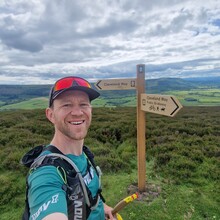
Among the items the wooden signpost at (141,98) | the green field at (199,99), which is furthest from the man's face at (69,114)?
the green field at (199,99)

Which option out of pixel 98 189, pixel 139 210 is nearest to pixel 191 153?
pixel 139 210

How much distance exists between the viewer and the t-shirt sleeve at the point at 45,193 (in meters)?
1.58

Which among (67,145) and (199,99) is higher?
(67,145)

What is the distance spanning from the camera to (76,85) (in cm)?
219

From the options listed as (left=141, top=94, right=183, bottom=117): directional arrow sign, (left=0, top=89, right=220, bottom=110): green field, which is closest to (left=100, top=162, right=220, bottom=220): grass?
(left=141, top=94, right=183, bottom=117): directional arrow sign

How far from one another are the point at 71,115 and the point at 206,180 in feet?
18.2

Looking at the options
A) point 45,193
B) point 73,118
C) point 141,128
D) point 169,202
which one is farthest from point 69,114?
point 169,202

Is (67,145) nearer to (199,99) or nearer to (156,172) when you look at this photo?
(156,172)

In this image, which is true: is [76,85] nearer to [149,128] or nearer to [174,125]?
[149,128]

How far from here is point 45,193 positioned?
1.63 meters

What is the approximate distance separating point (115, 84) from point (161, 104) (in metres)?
1.36

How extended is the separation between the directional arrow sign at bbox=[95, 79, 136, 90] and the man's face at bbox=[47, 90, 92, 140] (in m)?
3.15

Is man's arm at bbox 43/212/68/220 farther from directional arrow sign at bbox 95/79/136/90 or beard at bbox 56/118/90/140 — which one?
directional arrow sign at bbox 95/79/136/90

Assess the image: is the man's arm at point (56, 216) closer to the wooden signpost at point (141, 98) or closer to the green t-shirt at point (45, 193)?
the green t-shirt at point (45, 193)
